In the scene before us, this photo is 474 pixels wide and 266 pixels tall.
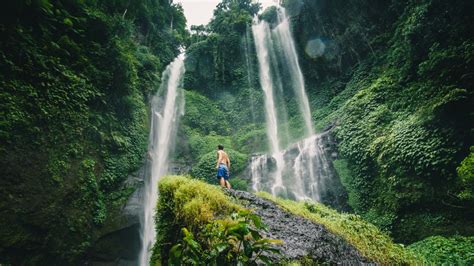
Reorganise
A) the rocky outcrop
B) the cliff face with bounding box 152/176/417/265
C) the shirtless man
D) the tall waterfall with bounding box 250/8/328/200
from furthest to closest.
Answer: the tall waterfall with bounding box 250/8/328/200 < the rocky outcrop < the shirtless man < the cliff face with bounding box 152/176/417/265

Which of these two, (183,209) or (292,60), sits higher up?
(292,60)

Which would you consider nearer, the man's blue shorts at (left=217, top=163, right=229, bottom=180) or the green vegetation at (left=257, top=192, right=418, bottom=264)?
the green vegetation at (left=257, top=192, right=418, bottom=264)

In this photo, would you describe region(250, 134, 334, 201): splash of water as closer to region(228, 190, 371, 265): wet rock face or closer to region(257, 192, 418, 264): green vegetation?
region(257, 192, 418, 264): green vegetation

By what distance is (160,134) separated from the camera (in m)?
16.8

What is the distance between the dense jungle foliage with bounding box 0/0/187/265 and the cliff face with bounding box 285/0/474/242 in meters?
9.73

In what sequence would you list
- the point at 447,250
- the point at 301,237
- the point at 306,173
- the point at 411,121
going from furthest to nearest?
1. the point at 306,173
2. the point at 411,121
3. the point at 447,250
4. the point at 301,237

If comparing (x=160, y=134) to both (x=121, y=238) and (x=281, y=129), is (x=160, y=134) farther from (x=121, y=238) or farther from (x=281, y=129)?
(x=281, y=129)

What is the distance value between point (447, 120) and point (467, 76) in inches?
55.7

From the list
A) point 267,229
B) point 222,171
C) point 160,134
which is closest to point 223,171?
point 222,171

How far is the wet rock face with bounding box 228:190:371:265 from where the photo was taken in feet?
11.9

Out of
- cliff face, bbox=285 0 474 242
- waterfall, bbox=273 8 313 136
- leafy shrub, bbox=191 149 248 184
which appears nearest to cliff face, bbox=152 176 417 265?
cliff face, bbox=285 0 474 242

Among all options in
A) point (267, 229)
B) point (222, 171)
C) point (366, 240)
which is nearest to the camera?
point (267, 229)

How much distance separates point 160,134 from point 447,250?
14.3 meters

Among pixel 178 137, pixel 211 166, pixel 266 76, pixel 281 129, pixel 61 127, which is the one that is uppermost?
pixel 266 76
